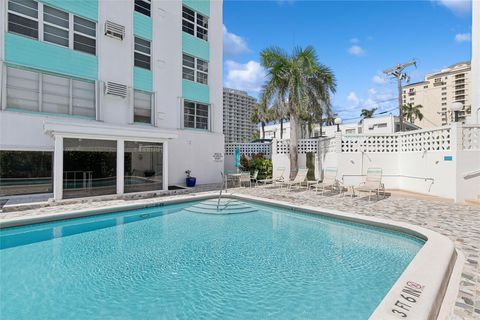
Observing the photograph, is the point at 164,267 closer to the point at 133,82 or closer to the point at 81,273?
the point at 81,273

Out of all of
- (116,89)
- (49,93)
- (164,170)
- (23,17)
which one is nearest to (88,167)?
(164,170)

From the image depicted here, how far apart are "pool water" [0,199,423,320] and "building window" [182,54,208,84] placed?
11049mm

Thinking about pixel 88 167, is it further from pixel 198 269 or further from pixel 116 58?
pixel 198 269

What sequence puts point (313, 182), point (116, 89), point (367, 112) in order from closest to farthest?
1. point (116, 89)
2. point (313, 182)
3. point (367, 112)

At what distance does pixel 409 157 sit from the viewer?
12422 millimetres

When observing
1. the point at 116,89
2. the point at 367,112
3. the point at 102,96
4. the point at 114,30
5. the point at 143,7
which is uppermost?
the point at 367,112

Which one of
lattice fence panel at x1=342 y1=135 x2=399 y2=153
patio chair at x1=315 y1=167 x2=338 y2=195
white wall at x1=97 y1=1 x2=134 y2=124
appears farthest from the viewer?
lattice fence panel at x1=342 y1=135 x2=399 y2=153

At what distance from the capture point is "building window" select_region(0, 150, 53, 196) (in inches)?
414

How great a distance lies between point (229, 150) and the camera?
19.2 m

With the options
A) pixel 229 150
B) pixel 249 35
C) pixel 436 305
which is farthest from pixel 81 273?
pixel 249 35

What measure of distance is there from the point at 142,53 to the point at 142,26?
4.89 feet

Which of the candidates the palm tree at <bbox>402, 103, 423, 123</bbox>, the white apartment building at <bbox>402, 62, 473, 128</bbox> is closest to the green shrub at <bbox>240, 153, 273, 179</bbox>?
the palm tree at <bbox>402, 103, 423, 123</bbox>

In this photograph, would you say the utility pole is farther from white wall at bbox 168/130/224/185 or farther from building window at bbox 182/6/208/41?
building window at bbox 182/6/208/41

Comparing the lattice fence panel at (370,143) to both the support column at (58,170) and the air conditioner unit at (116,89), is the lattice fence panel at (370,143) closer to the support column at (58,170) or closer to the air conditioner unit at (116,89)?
the air conditioner unit at (116,89)
